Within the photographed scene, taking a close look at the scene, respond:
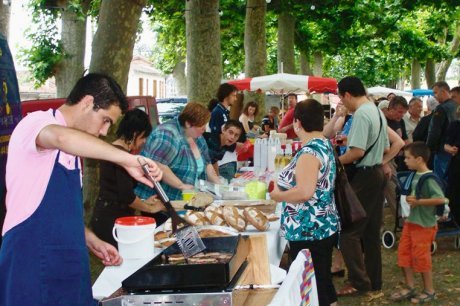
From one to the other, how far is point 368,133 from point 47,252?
3.96m

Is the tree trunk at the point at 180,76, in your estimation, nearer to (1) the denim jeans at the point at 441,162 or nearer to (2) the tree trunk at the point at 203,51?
(2) the tree trunk at the point at 203,51

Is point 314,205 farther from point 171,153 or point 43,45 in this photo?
point 43,45

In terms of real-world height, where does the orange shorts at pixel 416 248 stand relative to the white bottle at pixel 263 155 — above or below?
below

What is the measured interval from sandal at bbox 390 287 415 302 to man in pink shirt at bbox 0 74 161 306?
417 cm

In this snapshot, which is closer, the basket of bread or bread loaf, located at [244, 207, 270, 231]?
the basket of bread

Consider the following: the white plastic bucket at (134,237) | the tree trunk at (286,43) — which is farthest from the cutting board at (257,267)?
the tree trunk at (286,43)

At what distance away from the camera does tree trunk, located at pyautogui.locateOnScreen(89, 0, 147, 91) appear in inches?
292

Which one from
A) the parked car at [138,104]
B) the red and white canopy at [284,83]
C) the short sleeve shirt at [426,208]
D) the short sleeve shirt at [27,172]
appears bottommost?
the short sleeve shirt at [426,208]

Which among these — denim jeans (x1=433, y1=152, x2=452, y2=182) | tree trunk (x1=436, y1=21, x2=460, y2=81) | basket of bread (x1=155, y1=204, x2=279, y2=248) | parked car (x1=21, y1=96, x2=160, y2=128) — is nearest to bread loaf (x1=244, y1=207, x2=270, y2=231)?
basket of bread (x1=155, y1=204, x2=279, y2=248)

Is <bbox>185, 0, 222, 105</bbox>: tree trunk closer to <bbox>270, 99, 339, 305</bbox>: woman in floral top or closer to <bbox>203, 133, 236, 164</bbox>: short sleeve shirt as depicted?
<bbox>203, 133, 236, 164</bbox>: short sleeve shirt

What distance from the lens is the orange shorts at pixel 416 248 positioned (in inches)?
236

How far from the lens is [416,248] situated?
602 centimetres

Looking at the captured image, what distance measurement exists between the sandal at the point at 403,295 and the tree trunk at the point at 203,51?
739cm

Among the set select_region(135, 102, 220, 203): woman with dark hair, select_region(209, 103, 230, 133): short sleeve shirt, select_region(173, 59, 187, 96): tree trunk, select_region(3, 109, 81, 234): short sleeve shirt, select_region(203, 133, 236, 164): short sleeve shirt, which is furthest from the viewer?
select_region(173, 59, 187, 96): tree trunk
